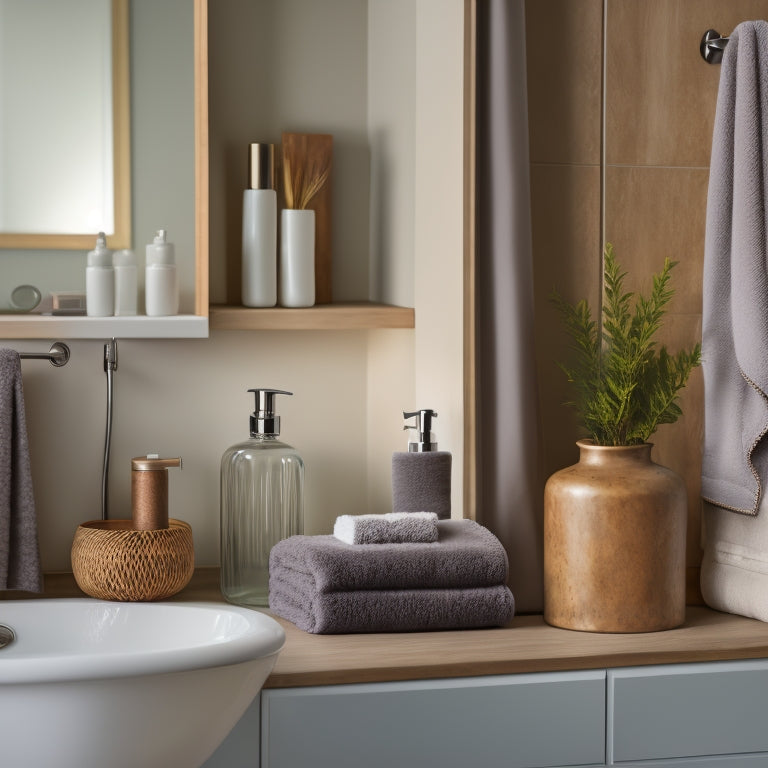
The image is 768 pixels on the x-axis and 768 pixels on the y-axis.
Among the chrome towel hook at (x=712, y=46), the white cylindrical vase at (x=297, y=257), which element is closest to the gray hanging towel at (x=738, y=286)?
Result: the chrome towel hook at (x=712, y=46)

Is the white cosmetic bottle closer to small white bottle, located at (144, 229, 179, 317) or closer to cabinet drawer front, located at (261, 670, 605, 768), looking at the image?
small white bottle, located at (144, 229, 179, 317)

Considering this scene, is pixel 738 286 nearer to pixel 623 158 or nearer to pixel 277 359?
pixel 623 158

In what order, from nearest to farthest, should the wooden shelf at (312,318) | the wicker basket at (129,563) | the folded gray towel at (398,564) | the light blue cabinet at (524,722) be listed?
1. the light blue cabinet at (524,722)
2. the folded gray towel at (398,564)
3. the wicker basket at (129,563)
4. the wooden shelf at (312,318)

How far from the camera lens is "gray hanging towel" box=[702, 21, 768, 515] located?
1.34 metres

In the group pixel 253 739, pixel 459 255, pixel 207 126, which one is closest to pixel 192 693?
pixel 253 739

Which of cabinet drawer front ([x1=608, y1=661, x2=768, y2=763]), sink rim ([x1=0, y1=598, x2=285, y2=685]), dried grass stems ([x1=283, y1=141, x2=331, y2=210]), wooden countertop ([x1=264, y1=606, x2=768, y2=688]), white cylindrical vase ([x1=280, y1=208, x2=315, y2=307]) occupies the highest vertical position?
dried grass stems ([x1=283, y1=141, x2=331, y2=210])

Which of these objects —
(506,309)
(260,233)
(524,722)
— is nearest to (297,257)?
(260,233)

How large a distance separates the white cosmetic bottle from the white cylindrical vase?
0.05 ft

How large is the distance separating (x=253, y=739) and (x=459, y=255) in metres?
0.64

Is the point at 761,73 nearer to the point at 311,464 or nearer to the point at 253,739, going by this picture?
the point at 311,464

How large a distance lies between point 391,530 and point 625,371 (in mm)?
348

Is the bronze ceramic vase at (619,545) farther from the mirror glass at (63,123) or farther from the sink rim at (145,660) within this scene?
the mirror glass at (63,123)

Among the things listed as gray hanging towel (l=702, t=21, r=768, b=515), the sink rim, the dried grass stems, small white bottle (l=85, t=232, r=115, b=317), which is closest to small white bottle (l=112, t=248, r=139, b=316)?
small white bottle (l=85, t=232, r=115, b=317)

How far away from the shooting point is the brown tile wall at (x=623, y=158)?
4.72ft
